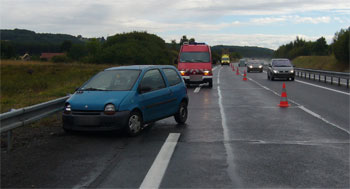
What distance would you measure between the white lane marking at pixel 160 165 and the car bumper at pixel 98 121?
0.98 meters

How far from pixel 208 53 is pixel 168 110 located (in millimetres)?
14926

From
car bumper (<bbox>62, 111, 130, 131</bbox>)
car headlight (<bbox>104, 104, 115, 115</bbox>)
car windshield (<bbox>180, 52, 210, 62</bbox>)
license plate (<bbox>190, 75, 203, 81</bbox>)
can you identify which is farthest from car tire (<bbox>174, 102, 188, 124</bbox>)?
car windshield (<bbox>180, 52, 210, 62</bbox>)

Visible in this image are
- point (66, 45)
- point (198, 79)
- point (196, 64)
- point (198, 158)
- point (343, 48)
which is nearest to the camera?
point (198, 158)

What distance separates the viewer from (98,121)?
7867 mm

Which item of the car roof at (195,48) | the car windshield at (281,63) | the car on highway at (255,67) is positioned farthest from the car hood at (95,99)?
the car on highway at (255,67)

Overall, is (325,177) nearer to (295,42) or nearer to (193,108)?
(193,108)

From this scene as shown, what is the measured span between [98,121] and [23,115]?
1392mm

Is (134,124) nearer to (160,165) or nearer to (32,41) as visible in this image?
(160,165)

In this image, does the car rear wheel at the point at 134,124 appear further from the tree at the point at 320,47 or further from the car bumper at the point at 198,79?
the tree at the point at 320,47

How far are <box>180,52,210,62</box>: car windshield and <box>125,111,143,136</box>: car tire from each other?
15.6 meters

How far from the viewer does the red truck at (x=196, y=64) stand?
23203mm

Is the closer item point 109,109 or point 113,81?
point 109,109

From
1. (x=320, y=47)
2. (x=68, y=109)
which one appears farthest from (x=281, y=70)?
(x=320, y=47)

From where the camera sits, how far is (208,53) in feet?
78.5
